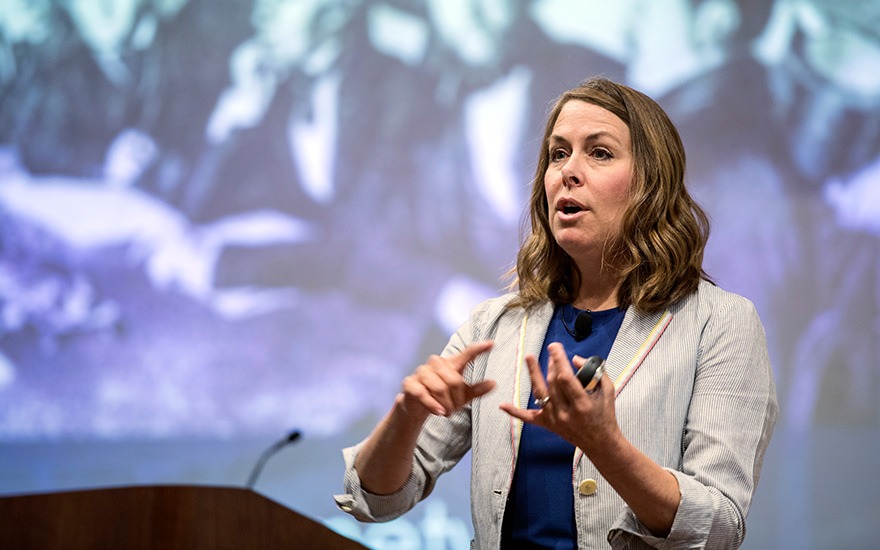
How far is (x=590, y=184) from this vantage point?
1.58 meters

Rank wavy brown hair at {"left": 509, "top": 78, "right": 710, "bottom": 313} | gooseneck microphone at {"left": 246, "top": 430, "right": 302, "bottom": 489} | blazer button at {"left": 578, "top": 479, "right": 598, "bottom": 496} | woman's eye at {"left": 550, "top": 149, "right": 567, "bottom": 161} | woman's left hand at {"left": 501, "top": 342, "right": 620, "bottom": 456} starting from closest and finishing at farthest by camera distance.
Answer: woman's left hand at {"left": 501, "top": 342, "right": 620, "bottom": 456} < blazer button at {"left": 578, "top": 479, "right": 598, "bottom": 496} < wavy brown hair at {"left": 509, "top": 78, "right": 710, "bottom": 313} < woman's eye at {"left": 550, "top": 149, "right": 567, "bottom": 161} < gooseneck microphone at {"left": 246, "top": 430, "right": 302, "bottom": 489}

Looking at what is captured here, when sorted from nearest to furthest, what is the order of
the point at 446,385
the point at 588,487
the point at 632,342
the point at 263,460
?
1. the point at 446,385
2. the point at 588,487
3. the point at 632,342
4. the point at 263,460

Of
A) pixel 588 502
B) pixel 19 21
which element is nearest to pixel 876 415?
pixel 588 502

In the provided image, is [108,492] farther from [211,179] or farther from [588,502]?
[211,179]

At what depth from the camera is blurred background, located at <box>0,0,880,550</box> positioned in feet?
11.1

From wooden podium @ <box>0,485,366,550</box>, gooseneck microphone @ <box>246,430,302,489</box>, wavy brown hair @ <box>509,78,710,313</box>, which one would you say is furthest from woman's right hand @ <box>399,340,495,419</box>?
gooseneck microphone @ <box>246,430,302,489</box>

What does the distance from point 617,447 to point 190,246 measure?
2.64 m

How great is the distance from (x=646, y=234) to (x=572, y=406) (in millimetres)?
538

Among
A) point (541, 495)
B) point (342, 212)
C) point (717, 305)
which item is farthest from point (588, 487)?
point (342, 212)

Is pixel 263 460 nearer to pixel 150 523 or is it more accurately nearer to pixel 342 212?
pixel 342 212

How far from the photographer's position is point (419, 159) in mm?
3637

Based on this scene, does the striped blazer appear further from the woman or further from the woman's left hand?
the woman's left hand

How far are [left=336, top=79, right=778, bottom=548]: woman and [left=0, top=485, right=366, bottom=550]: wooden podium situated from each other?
239 mm

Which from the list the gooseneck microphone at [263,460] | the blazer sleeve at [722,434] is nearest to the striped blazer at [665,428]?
the blazer sleeve at [722,434]
